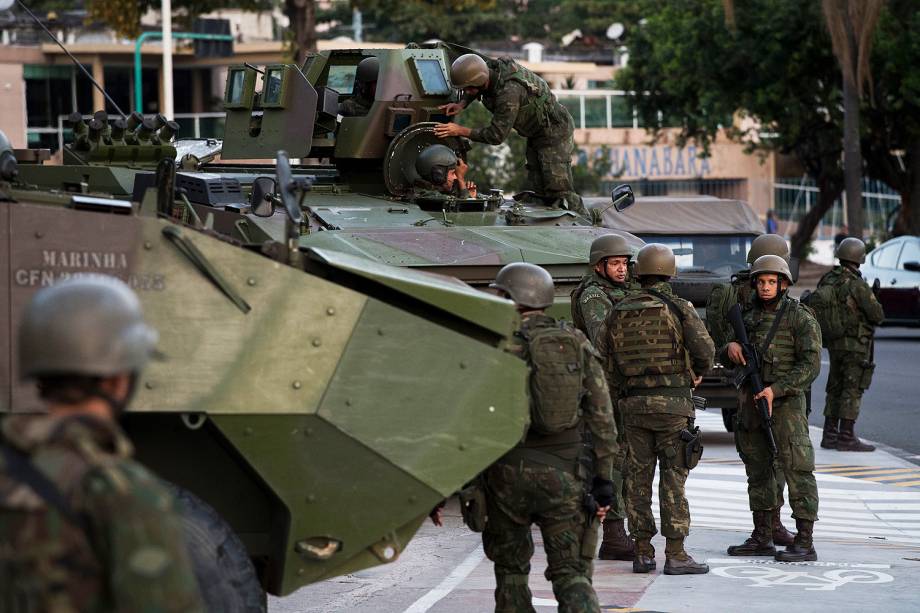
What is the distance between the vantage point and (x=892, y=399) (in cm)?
1758

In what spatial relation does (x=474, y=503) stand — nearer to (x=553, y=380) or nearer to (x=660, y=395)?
(x=553, y=380)

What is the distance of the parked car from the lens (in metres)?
23.6

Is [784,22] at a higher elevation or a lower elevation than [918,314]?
higher

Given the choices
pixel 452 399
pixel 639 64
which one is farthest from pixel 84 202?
pixel 639 64

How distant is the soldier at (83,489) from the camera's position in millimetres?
3482

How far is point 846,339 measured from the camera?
14180mm

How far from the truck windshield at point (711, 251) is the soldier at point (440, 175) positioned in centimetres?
519

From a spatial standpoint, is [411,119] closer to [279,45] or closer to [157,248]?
[157,248]

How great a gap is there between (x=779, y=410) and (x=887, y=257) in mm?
15430

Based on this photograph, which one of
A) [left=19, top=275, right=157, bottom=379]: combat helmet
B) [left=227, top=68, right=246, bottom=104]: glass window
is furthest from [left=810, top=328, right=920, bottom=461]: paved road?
[left=19, top=275, right=157, bottom=379]: combat helmet

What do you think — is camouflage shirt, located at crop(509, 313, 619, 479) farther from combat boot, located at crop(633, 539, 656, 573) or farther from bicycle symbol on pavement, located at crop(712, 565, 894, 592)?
combat boot, located at crop(633, 539, 656, 573)

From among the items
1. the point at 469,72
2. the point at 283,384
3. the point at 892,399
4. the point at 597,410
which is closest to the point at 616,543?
the point at 597,410

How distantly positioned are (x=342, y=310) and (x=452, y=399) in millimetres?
505

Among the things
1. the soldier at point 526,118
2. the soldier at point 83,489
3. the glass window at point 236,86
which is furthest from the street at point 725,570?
the soldier at point 83,489
